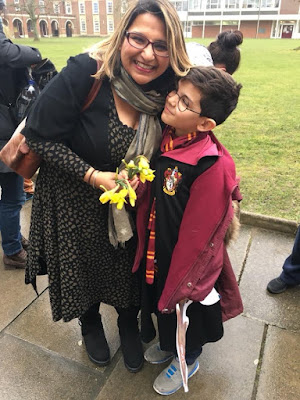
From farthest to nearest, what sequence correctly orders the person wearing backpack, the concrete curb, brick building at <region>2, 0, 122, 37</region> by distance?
brick building at <region>2, 0, 122, 37</region>
the concrete curb
the person wearing backpack

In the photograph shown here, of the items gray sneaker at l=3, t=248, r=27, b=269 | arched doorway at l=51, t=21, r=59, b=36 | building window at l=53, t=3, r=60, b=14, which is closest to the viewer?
gray sneaker at l=3, t=248, r=27, b=269

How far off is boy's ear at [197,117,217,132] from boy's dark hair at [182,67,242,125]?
2 centimetres

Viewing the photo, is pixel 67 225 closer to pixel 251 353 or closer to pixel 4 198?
pixel 4 198

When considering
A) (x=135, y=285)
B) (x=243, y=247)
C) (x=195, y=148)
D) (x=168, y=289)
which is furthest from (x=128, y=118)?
(x=243, y=247)

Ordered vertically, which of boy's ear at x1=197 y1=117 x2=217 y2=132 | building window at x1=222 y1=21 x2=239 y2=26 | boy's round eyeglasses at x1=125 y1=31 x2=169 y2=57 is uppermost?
boy's round eyeglasses at x1=125 y1=31 x2=169 y2=57

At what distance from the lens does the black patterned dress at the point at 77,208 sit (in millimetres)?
1603

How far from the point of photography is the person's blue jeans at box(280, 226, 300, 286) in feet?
9.07

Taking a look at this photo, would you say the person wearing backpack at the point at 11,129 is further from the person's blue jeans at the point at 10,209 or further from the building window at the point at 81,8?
the building window at the point at 81,8

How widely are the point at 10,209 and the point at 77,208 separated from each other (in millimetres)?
1419

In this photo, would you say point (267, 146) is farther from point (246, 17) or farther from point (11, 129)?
point (246, 17)

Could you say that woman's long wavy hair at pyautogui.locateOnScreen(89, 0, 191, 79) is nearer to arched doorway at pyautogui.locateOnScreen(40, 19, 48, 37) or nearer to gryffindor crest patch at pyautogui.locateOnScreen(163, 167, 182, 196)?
gryffindor crest patch at pyautogui.locateOnScreen(163, 167, 182, 196)

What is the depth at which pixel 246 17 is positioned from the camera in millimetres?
64562

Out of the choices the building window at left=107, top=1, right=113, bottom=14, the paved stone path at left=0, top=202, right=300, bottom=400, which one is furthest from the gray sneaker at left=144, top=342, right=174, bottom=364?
the building window at left=107, top=1, right=113, bottom=14

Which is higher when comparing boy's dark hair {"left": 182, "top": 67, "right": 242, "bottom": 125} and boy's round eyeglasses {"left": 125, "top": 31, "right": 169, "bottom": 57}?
boy's round eyeglasses {"left": 125, "top": 31, "right": 169, "bottom": 57}
